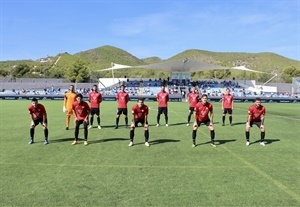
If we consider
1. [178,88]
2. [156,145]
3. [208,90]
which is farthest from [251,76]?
[156,145]

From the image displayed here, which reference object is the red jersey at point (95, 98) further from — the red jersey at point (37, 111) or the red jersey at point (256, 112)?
the red jersey at point (256, 112)

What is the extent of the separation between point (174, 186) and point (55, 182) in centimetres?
241

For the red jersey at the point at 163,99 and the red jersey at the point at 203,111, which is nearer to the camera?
the red jersey at the point at 203,111

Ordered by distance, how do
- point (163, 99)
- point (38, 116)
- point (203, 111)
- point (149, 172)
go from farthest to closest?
point (163, 99) → point (38, 116) → point (203, 111) → point (149, 172)

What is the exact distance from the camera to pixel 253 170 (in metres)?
7.92

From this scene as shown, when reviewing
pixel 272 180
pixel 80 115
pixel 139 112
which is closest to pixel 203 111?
pixel 139 112

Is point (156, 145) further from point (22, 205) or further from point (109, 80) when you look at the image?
point (109, 80)

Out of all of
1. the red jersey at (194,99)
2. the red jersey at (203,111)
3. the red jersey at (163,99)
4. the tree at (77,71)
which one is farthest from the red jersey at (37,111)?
the tree at (77,71)

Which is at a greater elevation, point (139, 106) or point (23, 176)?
point (139, 106)

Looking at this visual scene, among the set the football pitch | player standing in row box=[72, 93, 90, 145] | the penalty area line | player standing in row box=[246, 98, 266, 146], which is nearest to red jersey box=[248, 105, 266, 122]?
player standing in row box=[246, 98, 266, 146]

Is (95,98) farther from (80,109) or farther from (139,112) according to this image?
(139,112)

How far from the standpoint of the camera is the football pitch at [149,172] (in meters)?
5.84

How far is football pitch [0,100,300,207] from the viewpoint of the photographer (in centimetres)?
584

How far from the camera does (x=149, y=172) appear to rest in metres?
7.66
